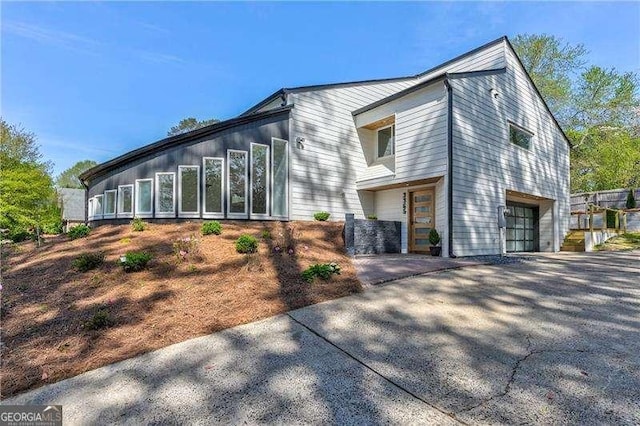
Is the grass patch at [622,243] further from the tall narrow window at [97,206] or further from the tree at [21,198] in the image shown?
the tree at [21,198]

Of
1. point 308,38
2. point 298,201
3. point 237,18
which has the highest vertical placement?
point 308,38

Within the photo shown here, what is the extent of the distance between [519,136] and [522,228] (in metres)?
4.11

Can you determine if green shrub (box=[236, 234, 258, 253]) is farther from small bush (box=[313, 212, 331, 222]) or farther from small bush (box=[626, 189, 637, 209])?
small bush (box=[626, 189, 637, 209])

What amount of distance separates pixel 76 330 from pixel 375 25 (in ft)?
40.6

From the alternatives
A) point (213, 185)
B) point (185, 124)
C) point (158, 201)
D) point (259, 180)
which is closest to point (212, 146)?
point (213, 185)

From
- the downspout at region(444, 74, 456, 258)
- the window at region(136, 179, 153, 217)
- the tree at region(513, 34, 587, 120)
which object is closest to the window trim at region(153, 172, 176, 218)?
the window at region(136, 179, 153, 217)

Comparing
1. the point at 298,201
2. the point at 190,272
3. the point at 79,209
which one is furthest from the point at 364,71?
the point at 79,209

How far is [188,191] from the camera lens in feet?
35.5

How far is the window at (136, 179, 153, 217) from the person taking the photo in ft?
37.2

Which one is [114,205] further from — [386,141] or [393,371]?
[393,371]

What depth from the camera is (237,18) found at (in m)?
10.2

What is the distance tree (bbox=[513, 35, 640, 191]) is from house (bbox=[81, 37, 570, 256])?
13625 mm

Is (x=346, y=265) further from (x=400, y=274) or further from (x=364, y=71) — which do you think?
(x=364, y=71)

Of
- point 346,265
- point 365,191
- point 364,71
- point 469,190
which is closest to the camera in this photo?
point 346,265
